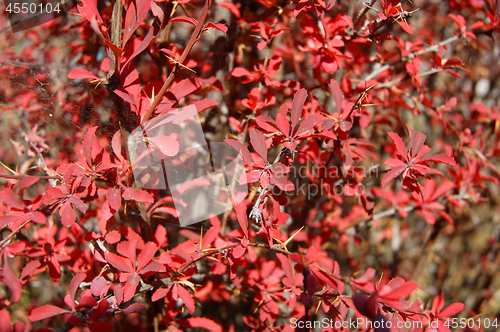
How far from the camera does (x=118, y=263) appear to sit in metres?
0.76

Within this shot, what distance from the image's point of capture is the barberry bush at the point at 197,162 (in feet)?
2.42

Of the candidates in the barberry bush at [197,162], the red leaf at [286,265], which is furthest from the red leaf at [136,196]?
the red leaf at [286,265]

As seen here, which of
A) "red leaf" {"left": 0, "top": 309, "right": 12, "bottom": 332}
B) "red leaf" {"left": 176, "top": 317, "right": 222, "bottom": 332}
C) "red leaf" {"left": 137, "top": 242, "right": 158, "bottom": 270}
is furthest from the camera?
"red leaf" {"left": 176, "top": 317, "right": 222, "bottom": 332}

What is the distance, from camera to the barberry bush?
2.42 feet

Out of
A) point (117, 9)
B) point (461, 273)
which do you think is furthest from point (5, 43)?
point (461, 273)

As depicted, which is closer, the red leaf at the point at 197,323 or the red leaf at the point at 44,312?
the red leaf at the point at 44,312

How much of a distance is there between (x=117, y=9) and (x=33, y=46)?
0.84m

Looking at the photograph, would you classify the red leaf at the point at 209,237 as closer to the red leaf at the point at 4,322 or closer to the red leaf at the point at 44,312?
the red leaf at the point at 44,312

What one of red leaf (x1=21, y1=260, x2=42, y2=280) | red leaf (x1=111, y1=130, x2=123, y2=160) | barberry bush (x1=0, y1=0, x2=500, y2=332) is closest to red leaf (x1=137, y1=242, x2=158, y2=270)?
barberry bush (x1=0, y1=0, x2=500, y2=332)

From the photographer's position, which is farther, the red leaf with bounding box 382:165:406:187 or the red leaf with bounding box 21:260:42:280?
the red leaf with bounding box 21:260:42:280

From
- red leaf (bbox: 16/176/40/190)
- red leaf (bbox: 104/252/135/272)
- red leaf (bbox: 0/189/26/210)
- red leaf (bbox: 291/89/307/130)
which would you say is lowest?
red leaf (bbox: 104/252/135/272)

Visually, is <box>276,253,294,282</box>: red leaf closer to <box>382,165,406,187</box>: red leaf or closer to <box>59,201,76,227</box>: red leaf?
<box>382,165,406,187</box>: red leaf

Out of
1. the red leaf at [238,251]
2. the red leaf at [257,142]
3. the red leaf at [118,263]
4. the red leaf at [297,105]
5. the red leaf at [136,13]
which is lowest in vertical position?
the red leaf at [118,263]

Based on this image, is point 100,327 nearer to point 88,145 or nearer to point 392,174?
point 88,145
